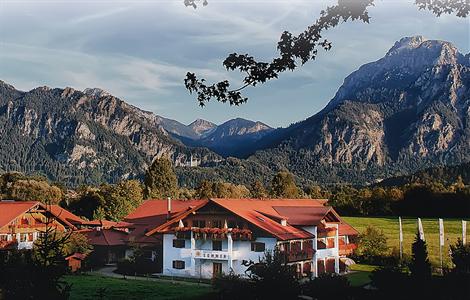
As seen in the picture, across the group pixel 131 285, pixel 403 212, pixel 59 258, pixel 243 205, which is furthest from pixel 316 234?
pixel 403 212

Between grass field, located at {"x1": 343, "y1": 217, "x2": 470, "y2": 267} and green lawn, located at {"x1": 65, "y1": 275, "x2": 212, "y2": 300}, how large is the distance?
17962mm

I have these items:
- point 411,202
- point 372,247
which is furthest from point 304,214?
point 411,202

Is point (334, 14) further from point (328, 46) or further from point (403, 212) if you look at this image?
point (403, 212)

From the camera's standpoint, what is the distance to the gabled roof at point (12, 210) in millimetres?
44812

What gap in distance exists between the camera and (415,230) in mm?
63531

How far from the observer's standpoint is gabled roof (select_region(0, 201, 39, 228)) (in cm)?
4481

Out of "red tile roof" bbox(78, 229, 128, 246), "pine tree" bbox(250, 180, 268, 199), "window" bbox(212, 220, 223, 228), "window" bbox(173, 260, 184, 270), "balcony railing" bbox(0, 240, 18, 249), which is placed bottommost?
"window" bbox(173, 260, 184, 270)

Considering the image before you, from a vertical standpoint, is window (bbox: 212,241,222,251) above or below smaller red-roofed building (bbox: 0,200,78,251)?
below

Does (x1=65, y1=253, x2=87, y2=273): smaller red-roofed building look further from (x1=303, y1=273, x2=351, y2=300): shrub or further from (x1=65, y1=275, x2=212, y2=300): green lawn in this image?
(x1=303, y1=273, x2=351, y2=300): shrub

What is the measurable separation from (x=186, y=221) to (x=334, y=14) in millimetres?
31600

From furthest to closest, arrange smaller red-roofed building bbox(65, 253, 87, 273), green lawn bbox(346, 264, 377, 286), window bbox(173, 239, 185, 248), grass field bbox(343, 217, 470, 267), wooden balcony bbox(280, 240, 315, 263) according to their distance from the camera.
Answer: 1. grass field bbox(343, 217, 470, 267)
2. window bbox(173, 239, 185, 248)
3. smaller red-roofed building bbox(65, 253, 87, 273)
4. wooden balcony bbox(280, 240, 315, 263)
5. green lawn bbox(346, 264, 377, 286)

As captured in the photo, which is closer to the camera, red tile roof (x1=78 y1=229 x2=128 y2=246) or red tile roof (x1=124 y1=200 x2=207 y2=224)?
red tile roof (x1=78 y1=229 x2=128 y2=246)

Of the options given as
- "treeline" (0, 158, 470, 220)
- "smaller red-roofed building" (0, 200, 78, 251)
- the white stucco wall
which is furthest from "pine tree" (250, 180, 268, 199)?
the white stucco wall

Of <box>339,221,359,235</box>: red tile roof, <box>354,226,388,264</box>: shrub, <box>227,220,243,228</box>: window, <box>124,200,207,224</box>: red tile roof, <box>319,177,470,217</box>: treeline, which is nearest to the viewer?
<box>227,220,243,228</box>: window
